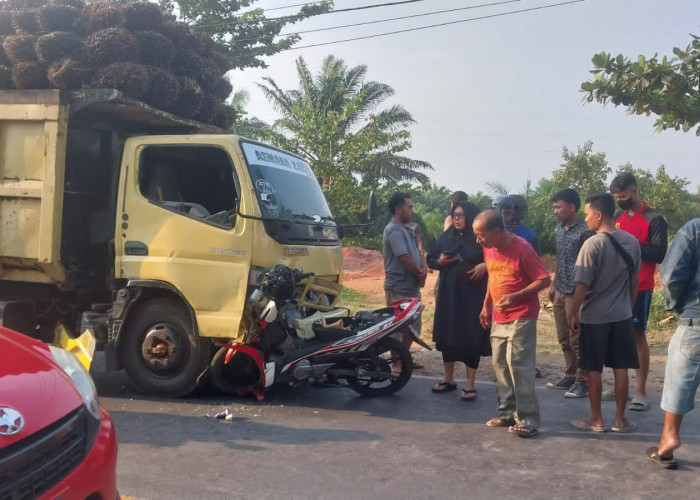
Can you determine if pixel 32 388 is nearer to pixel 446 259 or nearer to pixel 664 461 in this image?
pixel 664 461

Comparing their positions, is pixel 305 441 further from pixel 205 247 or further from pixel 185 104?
pixel 185 104

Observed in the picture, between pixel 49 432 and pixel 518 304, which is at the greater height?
pixel 518 304

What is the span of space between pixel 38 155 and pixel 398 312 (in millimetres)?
3384

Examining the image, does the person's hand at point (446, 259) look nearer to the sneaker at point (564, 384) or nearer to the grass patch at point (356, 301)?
the sneaker at point (564, 384)

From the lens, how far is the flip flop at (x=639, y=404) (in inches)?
223

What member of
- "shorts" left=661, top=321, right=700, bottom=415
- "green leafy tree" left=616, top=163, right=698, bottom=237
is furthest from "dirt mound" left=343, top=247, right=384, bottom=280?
"shorts" left=661, top=321, right=700, bottom=415

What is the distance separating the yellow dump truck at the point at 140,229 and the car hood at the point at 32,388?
2549mm

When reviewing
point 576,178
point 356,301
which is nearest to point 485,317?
point 356,301

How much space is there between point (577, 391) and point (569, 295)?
0.87 meters

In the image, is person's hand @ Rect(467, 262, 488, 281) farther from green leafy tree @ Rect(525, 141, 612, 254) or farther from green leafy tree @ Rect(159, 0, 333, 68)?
green leafy tree @ Rect(525, 141, 612, 254)

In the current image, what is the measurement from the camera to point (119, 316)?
5859 mm

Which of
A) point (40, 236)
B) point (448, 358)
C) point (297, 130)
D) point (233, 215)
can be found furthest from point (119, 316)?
point (297, 130)

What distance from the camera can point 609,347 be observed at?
16.4ft

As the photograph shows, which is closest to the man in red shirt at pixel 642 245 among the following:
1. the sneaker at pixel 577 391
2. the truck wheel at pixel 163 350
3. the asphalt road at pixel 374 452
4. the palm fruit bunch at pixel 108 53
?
the asphalt road at pixel 374 452
